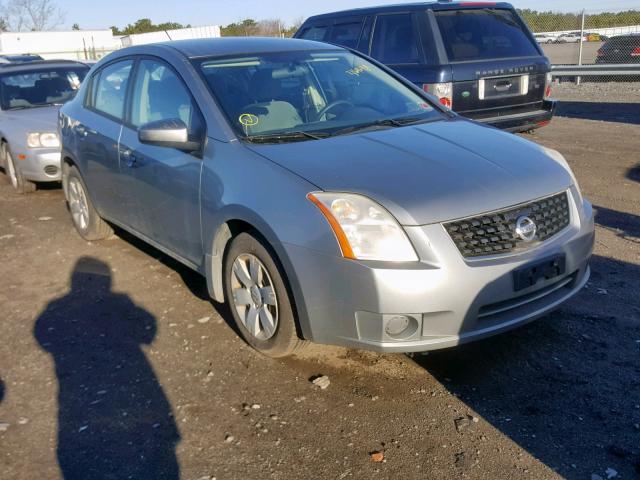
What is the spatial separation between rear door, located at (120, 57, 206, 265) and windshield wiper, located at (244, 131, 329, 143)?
36 cm

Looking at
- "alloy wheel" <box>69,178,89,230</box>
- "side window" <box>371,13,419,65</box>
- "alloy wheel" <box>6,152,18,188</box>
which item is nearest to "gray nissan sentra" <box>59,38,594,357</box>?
"alloy wheel" <box>69,178,89,230</box>

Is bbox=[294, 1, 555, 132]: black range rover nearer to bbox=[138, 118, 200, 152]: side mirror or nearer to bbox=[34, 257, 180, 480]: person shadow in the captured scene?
bbox=[138, 118, 200, 152]: side mirror

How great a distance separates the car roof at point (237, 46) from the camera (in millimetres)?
4613

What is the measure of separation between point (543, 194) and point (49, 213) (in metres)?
5.91

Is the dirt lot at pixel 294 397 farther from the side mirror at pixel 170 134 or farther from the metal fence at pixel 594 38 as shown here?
the metal fence at pixel 594 38

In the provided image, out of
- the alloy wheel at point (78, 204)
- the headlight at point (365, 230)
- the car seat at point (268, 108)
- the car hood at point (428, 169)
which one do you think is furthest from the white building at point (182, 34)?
the headlight at point (365, 230)

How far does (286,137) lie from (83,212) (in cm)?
306

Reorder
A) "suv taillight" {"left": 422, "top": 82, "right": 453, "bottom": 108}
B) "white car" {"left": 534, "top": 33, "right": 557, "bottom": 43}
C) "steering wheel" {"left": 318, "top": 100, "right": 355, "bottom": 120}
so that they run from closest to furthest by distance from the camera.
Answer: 1. "steering wheel" {"left": 318, "top": 100, "right": 355, "bottom": 120}
2. "suv taillight" {"left": 422, "top": 82, "right": 453, "bottom": 108}
3. "white car" {"left": 534, "top": 33, "right": 557, "bottom": 43}

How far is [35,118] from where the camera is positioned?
27.8ft

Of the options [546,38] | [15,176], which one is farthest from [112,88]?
[546,38]

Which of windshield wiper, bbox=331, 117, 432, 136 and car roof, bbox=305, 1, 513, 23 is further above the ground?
car roof, bbox=305, 1, 513, 23

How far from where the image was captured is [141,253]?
6020 millimetres

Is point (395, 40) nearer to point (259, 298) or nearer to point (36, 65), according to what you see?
point (36, 65)

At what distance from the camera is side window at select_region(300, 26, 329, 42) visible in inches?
366
